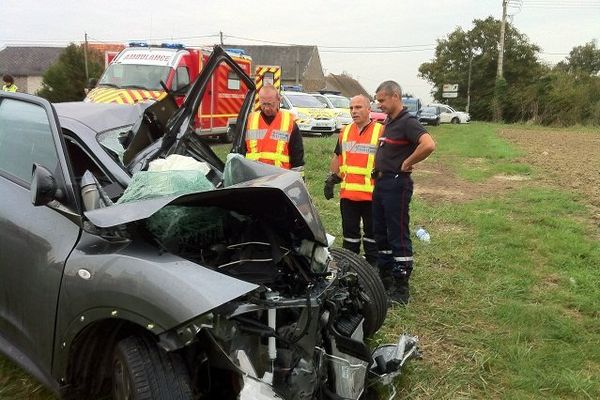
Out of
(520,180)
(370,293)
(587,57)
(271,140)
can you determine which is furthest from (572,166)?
(587,57)

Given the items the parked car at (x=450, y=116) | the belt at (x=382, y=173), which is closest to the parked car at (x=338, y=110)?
the belt at (x=382, y=173)

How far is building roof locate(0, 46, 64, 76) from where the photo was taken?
5356 centimetres

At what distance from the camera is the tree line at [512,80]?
35969 mm

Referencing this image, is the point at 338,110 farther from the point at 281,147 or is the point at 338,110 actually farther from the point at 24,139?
the point at 24,139

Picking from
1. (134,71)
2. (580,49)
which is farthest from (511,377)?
(580,49)

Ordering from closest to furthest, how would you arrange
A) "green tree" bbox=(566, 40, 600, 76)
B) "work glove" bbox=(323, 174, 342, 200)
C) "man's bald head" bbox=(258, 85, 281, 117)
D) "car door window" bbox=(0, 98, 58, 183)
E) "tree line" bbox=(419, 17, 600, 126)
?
"car door window" bbox=(0, 98, 58, 183)
"man's bald head" bbox=(258, 85, 281, 117)
"work glove" bbox=(323, 174, 342, 200)
"tree line" bbox=(419, 17, 600, 126)
"green tree" bbox=(566, 40, 600, 76)

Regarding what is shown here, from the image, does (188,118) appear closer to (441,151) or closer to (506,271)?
(506,271)

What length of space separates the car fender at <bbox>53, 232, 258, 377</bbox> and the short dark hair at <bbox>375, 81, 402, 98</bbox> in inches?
99.7

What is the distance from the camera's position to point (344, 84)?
73.1 metres

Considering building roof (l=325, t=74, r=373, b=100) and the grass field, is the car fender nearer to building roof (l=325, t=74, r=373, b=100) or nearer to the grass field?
the grass field

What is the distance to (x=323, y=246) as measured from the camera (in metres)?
2.64

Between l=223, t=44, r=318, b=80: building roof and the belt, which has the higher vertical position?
l=223, t=44, r=318, b=80: building roof

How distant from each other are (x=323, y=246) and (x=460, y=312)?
2.01 meters

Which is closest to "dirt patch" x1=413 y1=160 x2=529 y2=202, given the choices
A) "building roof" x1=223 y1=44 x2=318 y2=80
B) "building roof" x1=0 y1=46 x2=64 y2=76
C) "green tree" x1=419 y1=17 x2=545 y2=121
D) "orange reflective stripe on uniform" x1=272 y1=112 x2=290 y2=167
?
"orange reflective stripe on uniform" x1=272 y1=112 x2=290 y2=167
